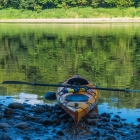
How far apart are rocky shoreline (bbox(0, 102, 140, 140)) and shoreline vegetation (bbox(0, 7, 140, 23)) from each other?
76392 mm

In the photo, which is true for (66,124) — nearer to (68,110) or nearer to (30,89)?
(68,110)

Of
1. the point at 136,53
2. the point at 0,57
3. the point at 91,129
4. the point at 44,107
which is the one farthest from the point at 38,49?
the point at 91,129

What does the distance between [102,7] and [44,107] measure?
265 ft

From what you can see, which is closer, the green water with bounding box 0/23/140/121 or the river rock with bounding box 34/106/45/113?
the river rock with bounding box 34/106/45/113

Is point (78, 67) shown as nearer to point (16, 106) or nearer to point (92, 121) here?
point (16, 106)

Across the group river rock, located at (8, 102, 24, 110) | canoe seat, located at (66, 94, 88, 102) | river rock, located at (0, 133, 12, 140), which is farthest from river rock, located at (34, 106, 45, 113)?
river rock, located at (0, 133, 12, 140)

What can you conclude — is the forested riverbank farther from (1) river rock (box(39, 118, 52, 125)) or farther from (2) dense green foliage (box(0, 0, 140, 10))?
(1) river rock (box(39, 118, 52, 125))

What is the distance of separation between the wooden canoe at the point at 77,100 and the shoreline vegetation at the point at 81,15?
75334 mm

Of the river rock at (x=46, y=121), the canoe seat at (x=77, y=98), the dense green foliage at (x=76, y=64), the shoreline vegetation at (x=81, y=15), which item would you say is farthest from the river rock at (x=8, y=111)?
the shoreline vegetation at (x=81, y=15)

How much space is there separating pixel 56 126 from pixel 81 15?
79056 millimetres

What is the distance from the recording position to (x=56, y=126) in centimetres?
1359

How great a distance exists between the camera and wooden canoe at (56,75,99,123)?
1343 centimetres

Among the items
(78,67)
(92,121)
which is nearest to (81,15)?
(78,67)

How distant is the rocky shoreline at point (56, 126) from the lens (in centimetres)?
1237
